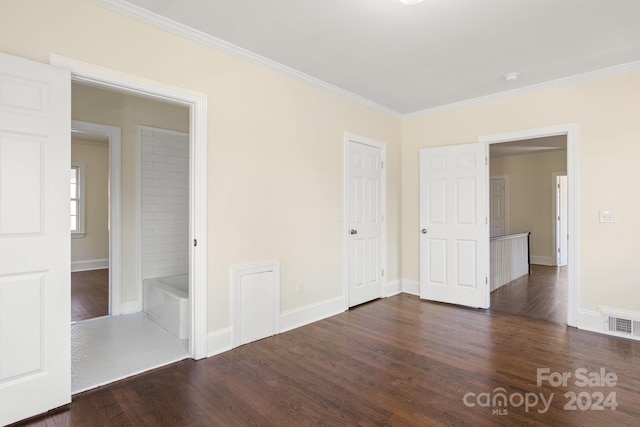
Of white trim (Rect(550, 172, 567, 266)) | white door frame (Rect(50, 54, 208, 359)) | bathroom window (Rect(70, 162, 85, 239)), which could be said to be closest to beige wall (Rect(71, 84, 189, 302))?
white door frame (Rect(50, 54, 208, 359))

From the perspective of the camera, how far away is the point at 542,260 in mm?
7648

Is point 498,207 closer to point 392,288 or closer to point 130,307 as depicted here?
point 392,288

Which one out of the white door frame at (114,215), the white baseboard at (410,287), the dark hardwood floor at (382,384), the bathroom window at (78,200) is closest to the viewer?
the dark hardwood floor at (382,384)

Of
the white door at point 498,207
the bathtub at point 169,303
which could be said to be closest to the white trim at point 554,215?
the white door at point 498,207

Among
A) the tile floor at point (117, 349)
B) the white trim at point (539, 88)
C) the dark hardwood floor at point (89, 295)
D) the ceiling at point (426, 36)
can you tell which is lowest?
the tile floor at point (117, 349)

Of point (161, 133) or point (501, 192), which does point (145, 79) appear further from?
point (501, 192)

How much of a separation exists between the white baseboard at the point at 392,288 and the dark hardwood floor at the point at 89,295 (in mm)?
3511

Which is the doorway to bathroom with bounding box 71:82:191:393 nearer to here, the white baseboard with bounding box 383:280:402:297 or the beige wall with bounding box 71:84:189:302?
the beige wall with bounding box 71:84:189:302

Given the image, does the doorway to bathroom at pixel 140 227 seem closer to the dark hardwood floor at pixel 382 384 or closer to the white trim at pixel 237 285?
the white trim at pixel 237 285

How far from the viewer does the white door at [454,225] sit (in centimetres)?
416

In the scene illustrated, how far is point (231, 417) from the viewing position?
1986mm

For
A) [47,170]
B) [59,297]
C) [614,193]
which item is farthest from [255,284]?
[614,193]

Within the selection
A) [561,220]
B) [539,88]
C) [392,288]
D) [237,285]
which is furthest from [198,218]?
[561,220]

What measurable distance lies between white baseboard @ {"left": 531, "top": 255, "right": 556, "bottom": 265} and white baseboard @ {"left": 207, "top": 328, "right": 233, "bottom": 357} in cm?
747
